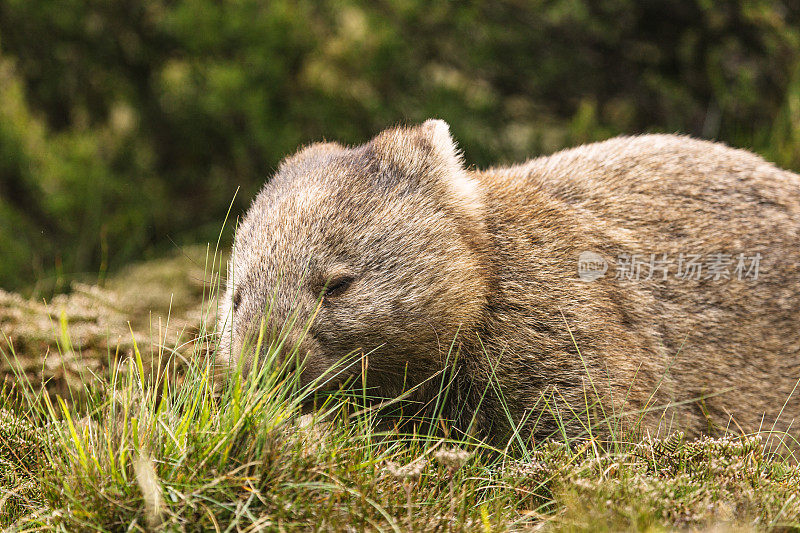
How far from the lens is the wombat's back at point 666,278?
344 cm

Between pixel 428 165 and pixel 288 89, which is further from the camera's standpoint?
pixel 288 89

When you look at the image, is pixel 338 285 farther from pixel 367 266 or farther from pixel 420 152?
pixel 420 152

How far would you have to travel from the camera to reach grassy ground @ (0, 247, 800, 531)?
2297 millimetres

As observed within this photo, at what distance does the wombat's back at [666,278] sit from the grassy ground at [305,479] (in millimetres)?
524

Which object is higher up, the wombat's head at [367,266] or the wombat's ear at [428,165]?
the wombat's ear at [428,165]

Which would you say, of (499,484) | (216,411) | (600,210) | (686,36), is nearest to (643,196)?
→ (600,210)

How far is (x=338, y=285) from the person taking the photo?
3137 mm

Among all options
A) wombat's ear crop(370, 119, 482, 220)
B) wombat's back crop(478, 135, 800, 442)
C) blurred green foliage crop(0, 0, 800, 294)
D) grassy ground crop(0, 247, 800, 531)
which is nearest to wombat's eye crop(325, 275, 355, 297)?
grassy ground crop(0, 247, 800, 531)

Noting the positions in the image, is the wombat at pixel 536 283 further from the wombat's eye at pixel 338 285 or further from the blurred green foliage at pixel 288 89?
the blurred green foliage at pixel 288 89

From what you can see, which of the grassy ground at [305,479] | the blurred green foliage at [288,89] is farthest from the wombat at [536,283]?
the blurred green foliage at [288,89]

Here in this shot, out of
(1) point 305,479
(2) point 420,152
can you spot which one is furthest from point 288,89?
(1) point 305,479

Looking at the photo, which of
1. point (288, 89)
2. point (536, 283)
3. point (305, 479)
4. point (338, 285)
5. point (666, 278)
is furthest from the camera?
point (288, 89)

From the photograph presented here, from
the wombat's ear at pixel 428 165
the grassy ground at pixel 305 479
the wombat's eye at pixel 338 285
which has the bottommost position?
the grassy ground at pixel 305 479

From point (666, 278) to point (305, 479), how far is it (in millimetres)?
2052
